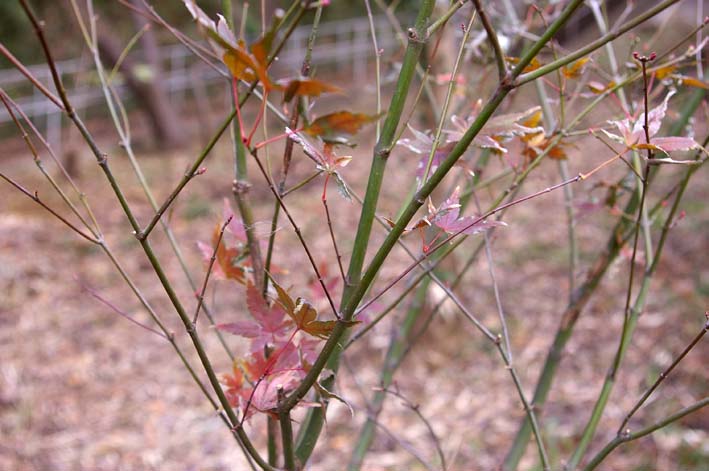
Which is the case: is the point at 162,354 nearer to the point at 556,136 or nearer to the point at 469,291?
the point at 469,291

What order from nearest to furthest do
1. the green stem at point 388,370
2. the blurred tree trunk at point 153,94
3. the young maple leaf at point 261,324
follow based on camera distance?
the young maple leaf at point 261,324 < the green stem at point 388,370 < the blurred tree trunk at point 153,94

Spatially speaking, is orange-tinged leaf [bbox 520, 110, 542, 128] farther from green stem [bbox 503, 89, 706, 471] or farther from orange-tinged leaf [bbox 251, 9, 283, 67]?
orange-tinged leaf [bbox 251, 9, 283, 67]

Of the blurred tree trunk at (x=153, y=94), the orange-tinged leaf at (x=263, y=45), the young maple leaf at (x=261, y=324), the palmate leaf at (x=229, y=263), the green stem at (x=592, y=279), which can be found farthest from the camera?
the blurred tree trunk at (x=153, y=94)

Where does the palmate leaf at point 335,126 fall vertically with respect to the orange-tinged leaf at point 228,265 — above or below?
below

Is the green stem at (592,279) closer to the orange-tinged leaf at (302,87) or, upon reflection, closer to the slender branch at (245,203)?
the slender branch at (245,203)

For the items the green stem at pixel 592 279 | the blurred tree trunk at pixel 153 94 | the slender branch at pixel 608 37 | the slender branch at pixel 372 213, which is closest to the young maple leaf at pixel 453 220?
the slender branch at pixel 372 213

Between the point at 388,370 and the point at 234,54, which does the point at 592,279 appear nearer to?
the point at 388,370
